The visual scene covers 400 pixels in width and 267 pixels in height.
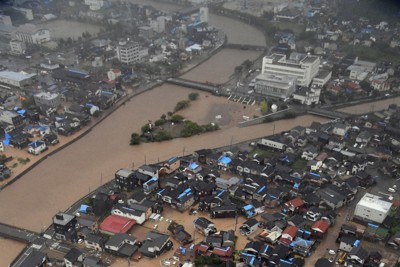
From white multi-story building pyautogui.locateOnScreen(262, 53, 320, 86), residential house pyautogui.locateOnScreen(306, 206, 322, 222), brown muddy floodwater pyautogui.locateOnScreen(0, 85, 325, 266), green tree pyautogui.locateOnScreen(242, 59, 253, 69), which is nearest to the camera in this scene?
residential house pyautogui.locateOnScreen(306, 206, 322, 222)

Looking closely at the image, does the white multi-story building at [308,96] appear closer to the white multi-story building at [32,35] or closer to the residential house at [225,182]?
the residential house at [225,182]

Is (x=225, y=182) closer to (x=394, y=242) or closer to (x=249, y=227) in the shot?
(x=249, y=227)

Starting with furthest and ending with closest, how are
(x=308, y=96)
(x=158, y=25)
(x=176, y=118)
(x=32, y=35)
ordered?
1. (x=158, y=25)
2. (x=32, y=35)
3. (x=308, y=96)
4. (x=176, y=118)

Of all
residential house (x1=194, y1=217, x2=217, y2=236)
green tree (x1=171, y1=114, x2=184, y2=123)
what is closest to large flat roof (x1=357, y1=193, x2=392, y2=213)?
residential house (x1=194, y1=217, x2=217, y2=236)

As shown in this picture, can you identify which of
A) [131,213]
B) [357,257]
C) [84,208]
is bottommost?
[84,208]

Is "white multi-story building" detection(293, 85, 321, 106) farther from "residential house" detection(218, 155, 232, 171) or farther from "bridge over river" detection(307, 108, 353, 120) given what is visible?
"residential house" detection(218, 155, 232, 171)

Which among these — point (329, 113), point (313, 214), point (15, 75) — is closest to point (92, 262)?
point (313, 214)

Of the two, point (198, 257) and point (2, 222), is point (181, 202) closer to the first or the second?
point (198, 257)
